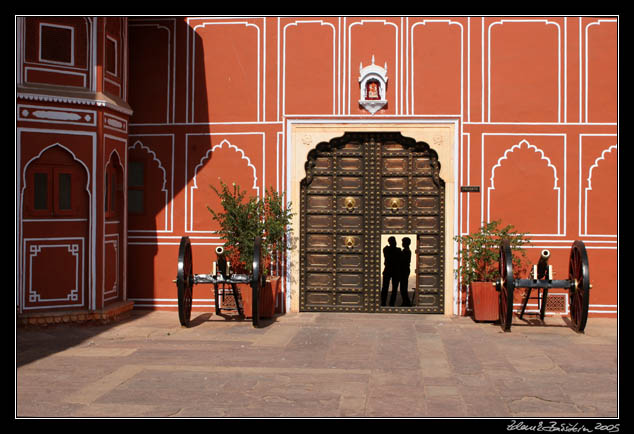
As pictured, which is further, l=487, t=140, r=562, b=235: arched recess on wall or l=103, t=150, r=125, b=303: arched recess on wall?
l=487, t=140, r=562, b=235: arched recess on wall

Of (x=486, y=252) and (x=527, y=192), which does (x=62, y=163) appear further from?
(x=527, y=192)

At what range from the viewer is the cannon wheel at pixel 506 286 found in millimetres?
8945

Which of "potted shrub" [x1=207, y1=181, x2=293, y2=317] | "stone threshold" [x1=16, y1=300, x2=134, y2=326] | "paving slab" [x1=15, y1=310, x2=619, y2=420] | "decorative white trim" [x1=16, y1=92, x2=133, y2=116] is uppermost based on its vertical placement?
"decorative white trim" [x1=16, y1=92, x2=133, y2=116]

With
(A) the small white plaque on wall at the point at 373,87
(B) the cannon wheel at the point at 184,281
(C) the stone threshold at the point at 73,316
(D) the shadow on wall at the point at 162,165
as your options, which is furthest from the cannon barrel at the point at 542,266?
(C) the stone threshold at the point at 73,316

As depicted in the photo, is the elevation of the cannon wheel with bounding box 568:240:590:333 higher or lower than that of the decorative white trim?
lower

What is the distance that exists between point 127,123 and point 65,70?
142cm

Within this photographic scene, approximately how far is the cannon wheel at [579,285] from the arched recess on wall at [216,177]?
4658mm

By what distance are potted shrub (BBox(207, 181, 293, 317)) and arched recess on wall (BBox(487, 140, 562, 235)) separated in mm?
3154

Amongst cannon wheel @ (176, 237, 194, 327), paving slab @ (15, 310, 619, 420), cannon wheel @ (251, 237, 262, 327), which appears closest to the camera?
paving slab @ (15, 310, 619, 420)

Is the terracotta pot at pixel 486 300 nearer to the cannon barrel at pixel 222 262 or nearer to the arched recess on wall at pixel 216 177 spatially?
the cannon barrel at pixel 222 262

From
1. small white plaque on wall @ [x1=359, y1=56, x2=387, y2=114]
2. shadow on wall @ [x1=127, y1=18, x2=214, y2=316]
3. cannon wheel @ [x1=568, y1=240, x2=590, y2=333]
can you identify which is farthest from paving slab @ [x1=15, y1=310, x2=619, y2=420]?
small white plaque on wall @ [x1=359, y1=56, x2=387, y2=114]

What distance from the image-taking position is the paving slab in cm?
563

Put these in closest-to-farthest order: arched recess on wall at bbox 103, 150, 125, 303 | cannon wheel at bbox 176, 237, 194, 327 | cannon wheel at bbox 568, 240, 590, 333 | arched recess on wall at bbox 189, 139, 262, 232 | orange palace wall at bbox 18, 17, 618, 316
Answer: cannon wheel at bbox 568, 240, 590, 333, cannon wheel at bbox 176, 237, 194, 327, arched recess on wall at bbox 103, 150, 125, 303, orange palace wall at bbox 18, 17, 618, 316, arched recess on wall at bbox 189, 139, 262, 232

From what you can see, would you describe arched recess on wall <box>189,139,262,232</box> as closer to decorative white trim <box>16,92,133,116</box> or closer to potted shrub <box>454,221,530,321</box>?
decorative white trim <box>16,92,133,116</box>
